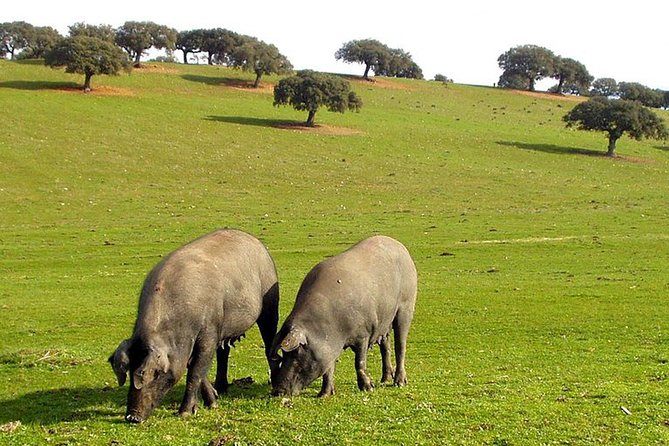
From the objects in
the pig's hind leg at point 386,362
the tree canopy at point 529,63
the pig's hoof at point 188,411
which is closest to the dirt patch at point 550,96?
the tree canopy at point 529,63

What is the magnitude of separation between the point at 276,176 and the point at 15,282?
1328 inches

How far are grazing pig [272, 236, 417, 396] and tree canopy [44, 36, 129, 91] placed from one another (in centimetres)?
7305

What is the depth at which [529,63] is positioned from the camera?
432ft

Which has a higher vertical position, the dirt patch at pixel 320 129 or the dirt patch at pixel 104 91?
the dirt patch at pixel 104 91

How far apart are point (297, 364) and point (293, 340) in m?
0.56

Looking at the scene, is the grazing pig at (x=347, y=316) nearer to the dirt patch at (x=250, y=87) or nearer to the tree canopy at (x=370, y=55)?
the dirt patch at (x=250, y=87)

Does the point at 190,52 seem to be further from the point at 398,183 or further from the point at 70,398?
the point at 70,398

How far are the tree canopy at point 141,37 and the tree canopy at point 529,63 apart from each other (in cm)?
5529

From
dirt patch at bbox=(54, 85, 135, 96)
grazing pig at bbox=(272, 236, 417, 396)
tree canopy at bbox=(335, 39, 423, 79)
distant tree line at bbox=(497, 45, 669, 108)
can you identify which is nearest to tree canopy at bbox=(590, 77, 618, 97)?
distant tree line at bbox=(497, 45, 669, 108)

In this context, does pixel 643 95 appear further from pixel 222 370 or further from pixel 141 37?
pixel 222 370

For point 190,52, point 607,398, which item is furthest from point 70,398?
point 190,52

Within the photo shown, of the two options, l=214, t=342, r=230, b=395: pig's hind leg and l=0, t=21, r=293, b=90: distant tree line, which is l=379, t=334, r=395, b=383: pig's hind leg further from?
l=0, t=21, r=293, b=90: distant tree line

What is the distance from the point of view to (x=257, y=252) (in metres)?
15.6

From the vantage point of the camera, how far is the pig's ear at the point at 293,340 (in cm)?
1316
